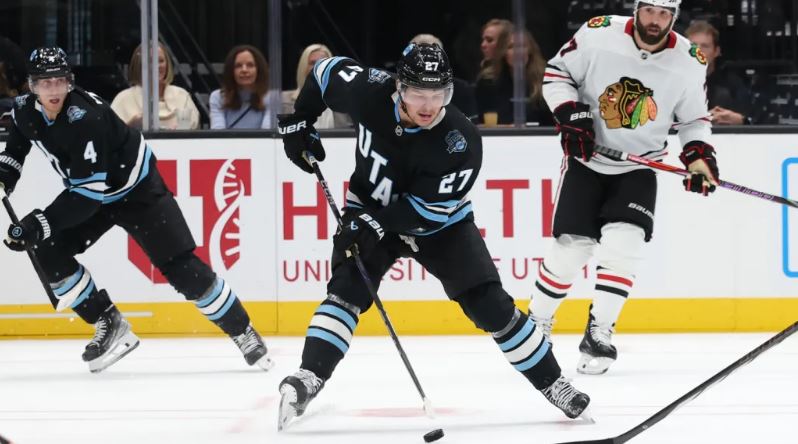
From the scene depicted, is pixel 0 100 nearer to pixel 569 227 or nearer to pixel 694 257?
pixel 569 227

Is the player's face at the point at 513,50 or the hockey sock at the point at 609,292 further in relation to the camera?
the player's face at the point at 513,50

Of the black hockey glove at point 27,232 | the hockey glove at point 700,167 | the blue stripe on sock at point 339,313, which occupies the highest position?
the hockey glove at point 700,167

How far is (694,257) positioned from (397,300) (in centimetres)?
122

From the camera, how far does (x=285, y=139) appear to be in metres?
3.81

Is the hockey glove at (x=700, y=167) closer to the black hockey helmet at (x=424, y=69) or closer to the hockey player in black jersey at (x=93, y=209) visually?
the black hockey helmet at (x=424, y=69)

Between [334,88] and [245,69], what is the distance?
2.05 metres

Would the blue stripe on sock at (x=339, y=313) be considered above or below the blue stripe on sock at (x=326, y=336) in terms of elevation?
above

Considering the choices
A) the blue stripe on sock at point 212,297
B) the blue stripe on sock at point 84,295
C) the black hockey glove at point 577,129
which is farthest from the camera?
the blue stripe on sock at point 84,295

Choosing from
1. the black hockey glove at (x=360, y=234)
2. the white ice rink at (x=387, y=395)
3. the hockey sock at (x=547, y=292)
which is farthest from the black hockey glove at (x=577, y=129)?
the black hockey glove at (x=360, y=234)

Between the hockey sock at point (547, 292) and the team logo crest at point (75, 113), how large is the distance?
1.59 metres

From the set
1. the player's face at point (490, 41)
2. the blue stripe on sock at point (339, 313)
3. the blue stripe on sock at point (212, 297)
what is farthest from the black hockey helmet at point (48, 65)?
the player's face at point (490, 41)

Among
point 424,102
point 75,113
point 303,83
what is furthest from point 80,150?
point 424,102

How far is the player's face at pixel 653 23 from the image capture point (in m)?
4.24

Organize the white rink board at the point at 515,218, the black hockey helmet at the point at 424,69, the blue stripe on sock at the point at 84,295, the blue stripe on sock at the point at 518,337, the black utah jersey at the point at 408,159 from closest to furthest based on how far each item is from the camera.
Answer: the black hockey helmet at the point at 424,69
the black utah jersey at the point at 408,159
the blue stripe on sock at the point at 518,337
the blue stripe on sock at the point at 84,295
the white rink board at the point at 515,218
